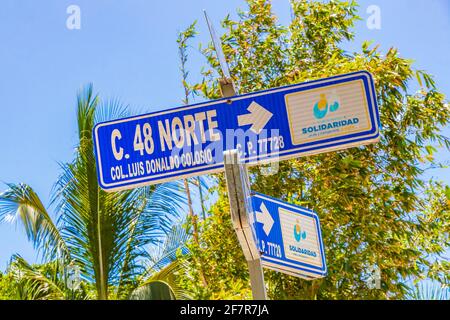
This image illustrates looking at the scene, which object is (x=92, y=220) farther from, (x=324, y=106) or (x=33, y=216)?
(x=324, y=106)

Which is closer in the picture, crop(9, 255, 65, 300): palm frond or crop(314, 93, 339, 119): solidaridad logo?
crop(314, 93, 339, 119): solidaridad logo

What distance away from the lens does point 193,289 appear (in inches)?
265

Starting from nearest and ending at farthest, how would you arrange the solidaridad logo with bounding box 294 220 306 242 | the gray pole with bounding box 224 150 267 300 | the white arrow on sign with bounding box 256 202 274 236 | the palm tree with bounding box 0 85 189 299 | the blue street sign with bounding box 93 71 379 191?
the gray pole with bounding box 224 150 267 300, the blue street sign with bounding box 93 71 379 191, the white arrow on sign with bounding box 256 202 274 236, the solidaridad logo with bounding box 294 220 306 242, the palm tree with bounding box 0 85 189 299

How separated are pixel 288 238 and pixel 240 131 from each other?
1.41ft

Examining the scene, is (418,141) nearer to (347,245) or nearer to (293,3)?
(347,245)

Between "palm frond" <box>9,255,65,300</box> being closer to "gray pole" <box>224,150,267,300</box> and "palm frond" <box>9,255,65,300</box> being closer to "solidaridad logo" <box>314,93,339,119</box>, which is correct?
"solidaridad logo" <box>314,93,339,119</box>

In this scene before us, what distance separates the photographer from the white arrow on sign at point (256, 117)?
2.27 meters

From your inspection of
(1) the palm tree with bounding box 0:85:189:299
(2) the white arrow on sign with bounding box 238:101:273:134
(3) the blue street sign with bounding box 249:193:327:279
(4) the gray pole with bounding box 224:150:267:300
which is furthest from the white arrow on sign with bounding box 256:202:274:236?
(1) the palm tree with bounding box 0:85:189:299

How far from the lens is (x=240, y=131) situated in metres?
2.27

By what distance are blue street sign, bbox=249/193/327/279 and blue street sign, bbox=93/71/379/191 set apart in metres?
0.21

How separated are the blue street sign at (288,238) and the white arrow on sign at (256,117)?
8.8 inches

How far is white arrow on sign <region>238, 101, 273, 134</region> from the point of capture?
227cm

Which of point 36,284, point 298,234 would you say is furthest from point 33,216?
point 298,234

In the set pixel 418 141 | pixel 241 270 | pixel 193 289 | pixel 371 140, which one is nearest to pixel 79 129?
pixel 193 289
